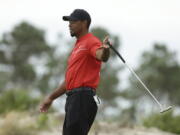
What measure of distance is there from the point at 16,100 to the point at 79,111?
13.7 meters

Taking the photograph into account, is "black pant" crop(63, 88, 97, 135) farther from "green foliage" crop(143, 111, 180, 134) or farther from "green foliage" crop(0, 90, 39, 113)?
"green foliage" crop(0, 90, 39, 113)

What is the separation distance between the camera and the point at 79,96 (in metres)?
7.94

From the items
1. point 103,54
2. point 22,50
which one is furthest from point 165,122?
point 22,50

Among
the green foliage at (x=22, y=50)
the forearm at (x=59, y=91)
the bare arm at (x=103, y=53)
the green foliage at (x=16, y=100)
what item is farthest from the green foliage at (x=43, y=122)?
the green foliage at (x=22, y=50)

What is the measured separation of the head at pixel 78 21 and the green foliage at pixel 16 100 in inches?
496

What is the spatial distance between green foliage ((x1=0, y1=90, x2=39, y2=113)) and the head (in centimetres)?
1259

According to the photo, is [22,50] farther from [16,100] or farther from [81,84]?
[81,84]

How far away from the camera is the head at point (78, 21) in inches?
319

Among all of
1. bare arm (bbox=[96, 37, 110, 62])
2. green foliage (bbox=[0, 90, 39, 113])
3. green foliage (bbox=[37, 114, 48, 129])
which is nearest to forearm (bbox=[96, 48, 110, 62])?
bare arm (bbox=[96, 37, 110, 62])

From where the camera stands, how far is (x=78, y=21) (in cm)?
810

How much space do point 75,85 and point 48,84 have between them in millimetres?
44326

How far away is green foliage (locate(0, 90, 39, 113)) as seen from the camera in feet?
68.7

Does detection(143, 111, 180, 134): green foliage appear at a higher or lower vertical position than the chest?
lower

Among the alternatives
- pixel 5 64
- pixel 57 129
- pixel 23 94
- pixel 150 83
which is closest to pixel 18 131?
pixel 57 129
